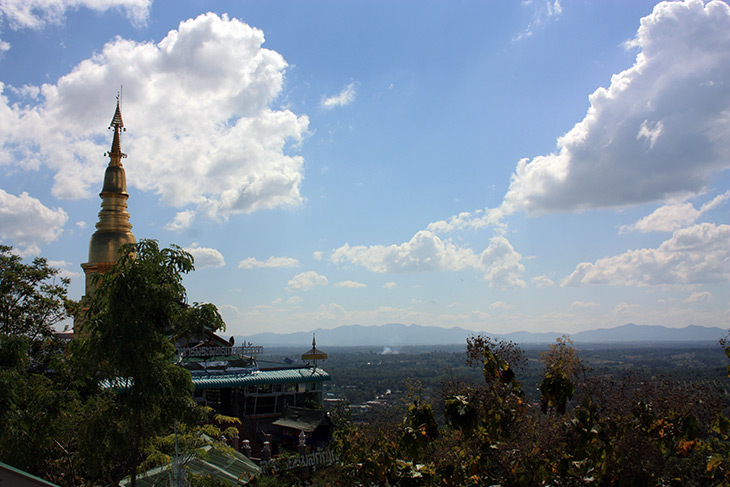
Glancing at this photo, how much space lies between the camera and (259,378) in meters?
26.9

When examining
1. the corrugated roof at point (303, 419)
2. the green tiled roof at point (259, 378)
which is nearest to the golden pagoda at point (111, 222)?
the green tiled roof at point (259, 378)

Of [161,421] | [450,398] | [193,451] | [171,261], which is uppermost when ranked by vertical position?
[171,261]

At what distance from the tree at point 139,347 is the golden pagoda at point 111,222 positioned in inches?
915

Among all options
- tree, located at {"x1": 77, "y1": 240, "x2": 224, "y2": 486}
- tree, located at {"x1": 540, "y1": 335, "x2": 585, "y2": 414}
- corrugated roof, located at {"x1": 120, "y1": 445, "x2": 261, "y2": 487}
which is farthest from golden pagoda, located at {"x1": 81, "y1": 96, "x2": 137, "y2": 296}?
tree, located at {"x1": 540, "y1": 335, "x2": 585, "y2": 414}

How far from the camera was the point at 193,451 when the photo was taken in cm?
1173

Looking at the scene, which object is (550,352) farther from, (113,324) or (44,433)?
(44,433)

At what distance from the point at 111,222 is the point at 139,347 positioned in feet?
83.1

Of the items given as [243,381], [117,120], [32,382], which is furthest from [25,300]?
[117,120]

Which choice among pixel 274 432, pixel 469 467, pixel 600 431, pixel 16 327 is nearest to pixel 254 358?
pixel 274 432

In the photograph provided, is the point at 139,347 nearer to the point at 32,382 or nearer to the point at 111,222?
the point at 32,382

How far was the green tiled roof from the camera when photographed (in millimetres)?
25288

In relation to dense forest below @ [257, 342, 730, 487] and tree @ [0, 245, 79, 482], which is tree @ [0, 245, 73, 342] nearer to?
tree @ [0, 245, 79, 482]

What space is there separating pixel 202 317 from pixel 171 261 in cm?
134

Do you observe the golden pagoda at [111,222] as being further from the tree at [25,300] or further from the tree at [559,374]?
the tree at [559,374]
